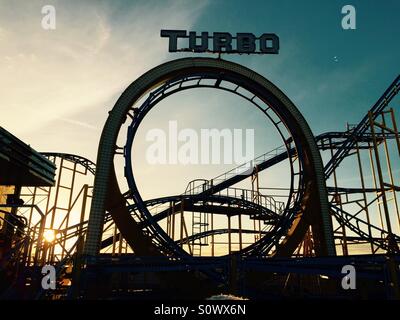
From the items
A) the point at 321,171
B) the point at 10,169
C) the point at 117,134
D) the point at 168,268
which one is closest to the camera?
the point at 168,268

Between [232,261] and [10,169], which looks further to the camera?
[10,169]

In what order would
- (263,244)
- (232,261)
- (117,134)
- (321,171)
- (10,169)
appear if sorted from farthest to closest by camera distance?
(321,171) → (263,244) → (117,134) → (10,169) → (232,261)

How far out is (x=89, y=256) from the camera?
420 inches

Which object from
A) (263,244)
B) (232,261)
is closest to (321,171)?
(263,244)

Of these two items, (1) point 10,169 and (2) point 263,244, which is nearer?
(1) point 10,169

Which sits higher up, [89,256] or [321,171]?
[321,171]

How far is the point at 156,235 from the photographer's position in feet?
42.8
